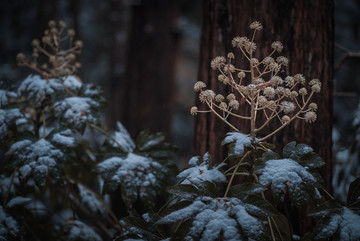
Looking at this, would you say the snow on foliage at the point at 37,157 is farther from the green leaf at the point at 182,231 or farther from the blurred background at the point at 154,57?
the green leaf at the point at 182,231

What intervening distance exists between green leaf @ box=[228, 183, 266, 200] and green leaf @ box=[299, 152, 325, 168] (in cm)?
19

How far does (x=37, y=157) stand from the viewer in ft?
3.60

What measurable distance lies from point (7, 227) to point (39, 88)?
0.67 metres

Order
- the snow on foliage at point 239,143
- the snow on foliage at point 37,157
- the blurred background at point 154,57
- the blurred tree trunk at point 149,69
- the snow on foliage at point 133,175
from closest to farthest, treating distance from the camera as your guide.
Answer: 1. the snow on foliage at point 239,143
2. the snow on foliage at point 37,157
3. the snow on foliage at point 133,175
4. the blurred background at point 154,57
5. the blurred tree trunk at point 149,69

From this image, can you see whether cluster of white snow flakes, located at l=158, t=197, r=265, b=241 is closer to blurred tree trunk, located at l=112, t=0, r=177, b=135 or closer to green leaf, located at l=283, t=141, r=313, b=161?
green leaf, located at l=283, t=141, r=313, b=161

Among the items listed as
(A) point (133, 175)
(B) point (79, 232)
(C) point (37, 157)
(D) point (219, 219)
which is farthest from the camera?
(B) point (79, 232)

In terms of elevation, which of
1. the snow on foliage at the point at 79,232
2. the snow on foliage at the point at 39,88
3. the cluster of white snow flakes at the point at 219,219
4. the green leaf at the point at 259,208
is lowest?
the snow on foliage at the point at 79,232

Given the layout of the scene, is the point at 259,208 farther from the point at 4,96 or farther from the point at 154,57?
the point at 154,57

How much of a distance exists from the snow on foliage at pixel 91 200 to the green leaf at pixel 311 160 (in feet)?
3.91

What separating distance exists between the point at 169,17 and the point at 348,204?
9.70 ft

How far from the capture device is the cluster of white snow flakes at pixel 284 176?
75cm

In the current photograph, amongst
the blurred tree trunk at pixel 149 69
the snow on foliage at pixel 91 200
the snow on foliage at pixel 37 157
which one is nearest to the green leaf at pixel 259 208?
the snow on foliage at pixel 37 157

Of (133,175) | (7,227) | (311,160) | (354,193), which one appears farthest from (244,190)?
(7,227)

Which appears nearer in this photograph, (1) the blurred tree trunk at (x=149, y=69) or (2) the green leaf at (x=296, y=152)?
(2) the green leaf at (x=296, y=152)
